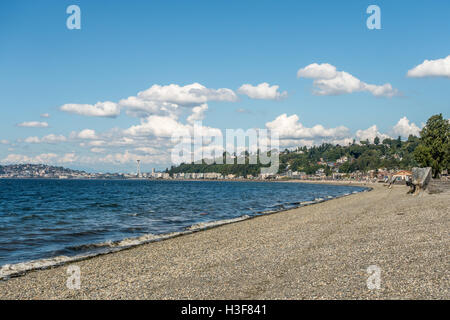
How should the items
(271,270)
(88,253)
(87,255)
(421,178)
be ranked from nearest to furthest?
(271,270) → (87,255) → (88,253) → (421,178)

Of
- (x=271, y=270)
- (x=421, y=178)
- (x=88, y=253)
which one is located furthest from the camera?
(x=421, y=178)

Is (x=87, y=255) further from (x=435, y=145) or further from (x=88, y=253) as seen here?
(x=435, y=145)

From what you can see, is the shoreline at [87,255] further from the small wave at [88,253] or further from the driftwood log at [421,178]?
the driftwood log at [421,178]

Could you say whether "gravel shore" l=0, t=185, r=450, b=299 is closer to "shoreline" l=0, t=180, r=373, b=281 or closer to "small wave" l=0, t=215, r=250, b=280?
"shoreline" l=0, t=180, r=373, b=281

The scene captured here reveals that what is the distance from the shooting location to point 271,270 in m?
11.9

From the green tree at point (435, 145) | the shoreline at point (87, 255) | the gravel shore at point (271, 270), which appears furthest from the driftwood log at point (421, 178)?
the green tree at point (435, 145)

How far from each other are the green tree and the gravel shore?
72.6 metres

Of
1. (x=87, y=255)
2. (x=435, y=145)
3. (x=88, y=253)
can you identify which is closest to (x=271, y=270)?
(x=87, y=255)

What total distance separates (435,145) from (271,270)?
8554 cm

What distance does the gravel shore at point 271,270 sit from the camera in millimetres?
9539

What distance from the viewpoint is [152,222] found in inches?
1201
